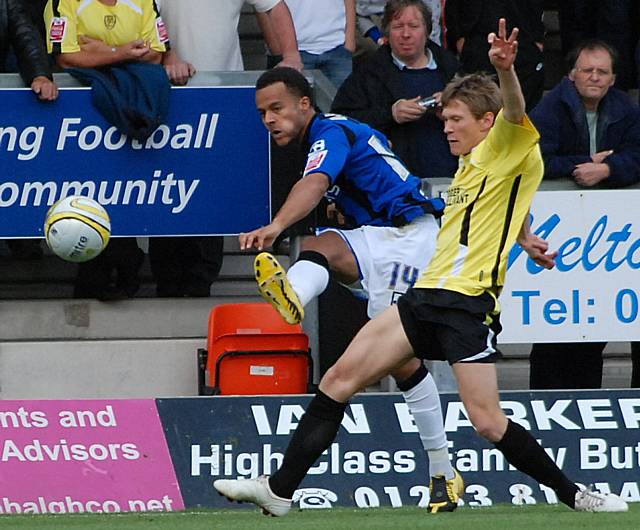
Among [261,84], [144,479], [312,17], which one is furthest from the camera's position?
[312,17]

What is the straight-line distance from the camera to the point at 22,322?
937 centimetres

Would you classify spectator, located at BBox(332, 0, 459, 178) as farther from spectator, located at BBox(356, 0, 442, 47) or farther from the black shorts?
the black shorts

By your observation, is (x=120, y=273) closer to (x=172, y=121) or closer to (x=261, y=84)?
(x=172, y=121)

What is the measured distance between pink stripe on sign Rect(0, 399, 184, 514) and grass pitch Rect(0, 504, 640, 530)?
0.34 m

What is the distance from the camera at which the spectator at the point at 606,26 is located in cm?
1035

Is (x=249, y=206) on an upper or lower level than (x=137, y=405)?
upper

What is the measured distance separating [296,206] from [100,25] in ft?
9.31

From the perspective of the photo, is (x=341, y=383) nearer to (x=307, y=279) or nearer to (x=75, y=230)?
(x=307, y=279)

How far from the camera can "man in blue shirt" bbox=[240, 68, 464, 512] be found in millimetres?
6527

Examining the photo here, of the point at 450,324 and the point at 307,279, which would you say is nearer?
the point at 450,324

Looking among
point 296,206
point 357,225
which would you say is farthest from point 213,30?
point 296,206

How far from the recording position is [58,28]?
873cm

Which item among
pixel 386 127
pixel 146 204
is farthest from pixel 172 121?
pixel 386 127

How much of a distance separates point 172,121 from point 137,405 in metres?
1.90
